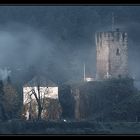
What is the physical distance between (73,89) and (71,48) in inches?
30.1

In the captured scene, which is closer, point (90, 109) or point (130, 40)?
point (90, 109)

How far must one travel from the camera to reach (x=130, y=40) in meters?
8.99

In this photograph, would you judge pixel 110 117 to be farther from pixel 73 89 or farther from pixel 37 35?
pixel 37 35

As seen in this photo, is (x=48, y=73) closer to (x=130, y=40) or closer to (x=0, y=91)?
(x=130, y=40)

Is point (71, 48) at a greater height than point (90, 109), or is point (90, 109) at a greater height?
point (71, 48)

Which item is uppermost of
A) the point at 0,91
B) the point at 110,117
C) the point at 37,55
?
the point at 37,55

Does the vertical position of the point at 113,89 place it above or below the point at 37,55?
below
